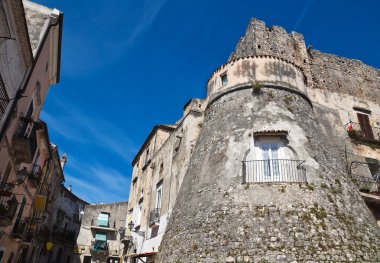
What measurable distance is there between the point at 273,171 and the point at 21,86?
366 inches

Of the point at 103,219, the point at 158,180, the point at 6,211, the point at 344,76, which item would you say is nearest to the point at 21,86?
the point at 6,211

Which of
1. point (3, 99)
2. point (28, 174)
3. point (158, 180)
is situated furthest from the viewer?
point (158, 180)

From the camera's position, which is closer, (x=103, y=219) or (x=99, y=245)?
(x=99, y=245)

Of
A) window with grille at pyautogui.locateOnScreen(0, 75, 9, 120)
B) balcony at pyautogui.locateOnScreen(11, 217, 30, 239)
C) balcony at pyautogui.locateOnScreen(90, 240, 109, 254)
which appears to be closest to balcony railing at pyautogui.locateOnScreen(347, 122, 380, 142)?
window with grille at pyautogui.locateOnScreen(0, 75, 9, 120)

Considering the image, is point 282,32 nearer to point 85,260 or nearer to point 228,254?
point 228,254

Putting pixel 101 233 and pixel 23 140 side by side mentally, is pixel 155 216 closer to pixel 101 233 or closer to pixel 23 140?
pixel 23 140

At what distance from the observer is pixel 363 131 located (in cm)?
1658

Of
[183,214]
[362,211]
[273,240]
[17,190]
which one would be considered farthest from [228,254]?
[17,190]

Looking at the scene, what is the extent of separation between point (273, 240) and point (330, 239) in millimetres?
1514

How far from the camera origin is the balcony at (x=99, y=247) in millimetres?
29250

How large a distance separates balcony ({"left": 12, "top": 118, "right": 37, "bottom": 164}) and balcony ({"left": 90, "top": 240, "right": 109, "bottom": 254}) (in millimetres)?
18969

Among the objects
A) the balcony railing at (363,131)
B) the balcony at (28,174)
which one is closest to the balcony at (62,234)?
the balcony at (28,174)

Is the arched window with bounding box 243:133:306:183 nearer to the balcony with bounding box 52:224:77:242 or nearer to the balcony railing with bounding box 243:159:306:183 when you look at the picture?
the balcony railing with bounding box 243:159:306:183

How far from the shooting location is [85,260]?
2967cm
